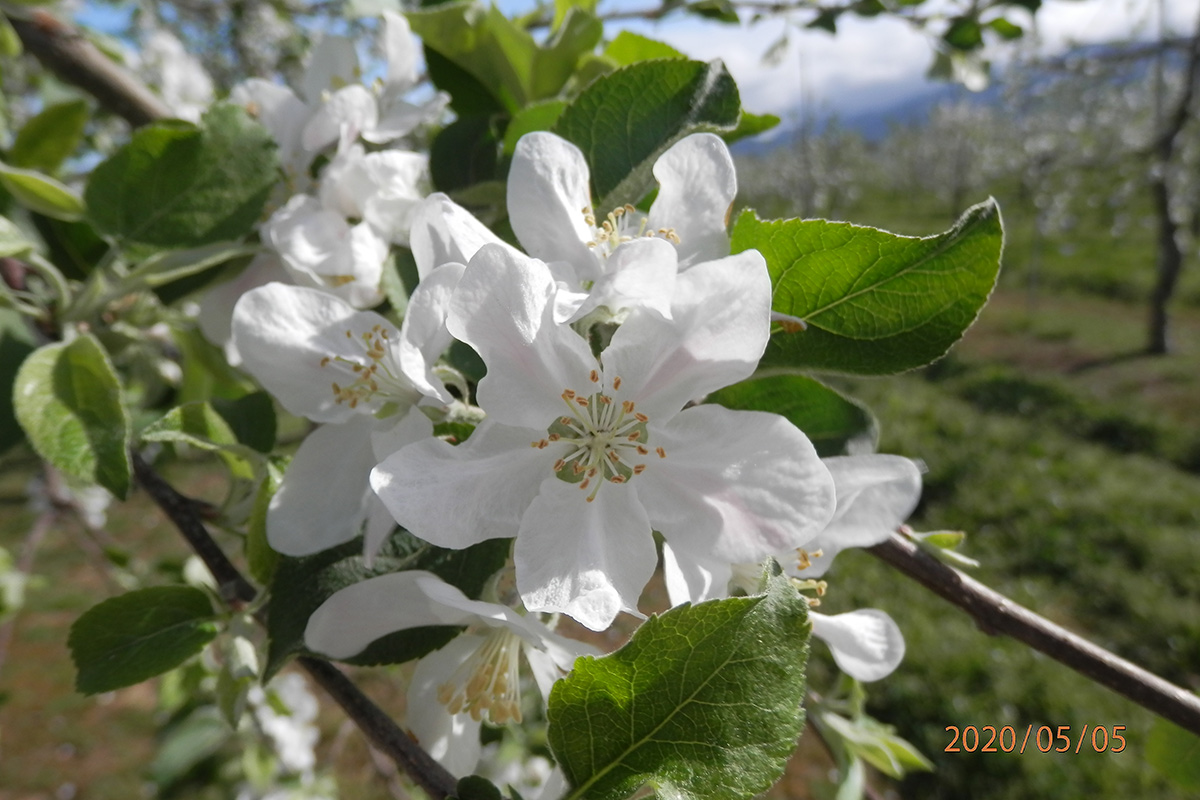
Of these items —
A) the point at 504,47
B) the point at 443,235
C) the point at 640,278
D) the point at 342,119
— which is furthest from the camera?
the point at 504,47

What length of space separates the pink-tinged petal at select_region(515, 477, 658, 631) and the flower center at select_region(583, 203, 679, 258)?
0.25m

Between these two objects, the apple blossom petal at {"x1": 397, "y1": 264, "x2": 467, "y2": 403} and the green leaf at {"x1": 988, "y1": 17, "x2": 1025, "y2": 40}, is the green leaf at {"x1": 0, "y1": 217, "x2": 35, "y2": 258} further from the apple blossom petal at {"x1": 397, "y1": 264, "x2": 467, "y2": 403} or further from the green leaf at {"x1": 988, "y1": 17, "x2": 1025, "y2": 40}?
the green leaf at {"x1": 988, "y1": 17, "x2": 1025, "y2": 40}

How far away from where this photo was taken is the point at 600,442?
2.42 ft

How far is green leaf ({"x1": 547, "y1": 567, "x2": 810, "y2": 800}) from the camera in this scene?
1.95ft

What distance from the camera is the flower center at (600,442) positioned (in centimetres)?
72

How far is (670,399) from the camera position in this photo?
2.24 feet

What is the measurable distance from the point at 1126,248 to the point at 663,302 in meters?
21.7

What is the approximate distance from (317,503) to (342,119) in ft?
1.75

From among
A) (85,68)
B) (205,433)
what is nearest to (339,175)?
(205,433)

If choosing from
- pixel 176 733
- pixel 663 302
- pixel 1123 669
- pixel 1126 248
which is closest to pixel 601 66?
pixel 663 302

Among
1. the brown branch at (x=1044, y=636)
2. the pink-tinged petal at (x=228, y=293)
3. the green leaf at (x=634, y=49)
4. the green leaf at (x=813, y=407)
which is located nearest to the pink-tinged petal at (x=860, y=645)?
the brown branch at (x=1044, y=636)

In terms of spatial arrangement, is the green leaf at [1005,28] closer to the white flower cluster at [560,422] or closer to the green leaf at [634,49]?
the green leaf at [634,49]

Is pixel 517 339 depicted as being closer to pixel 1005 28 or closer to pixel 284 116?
pixel 284 116

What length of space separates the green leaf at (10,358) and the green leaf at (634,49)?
97cm
